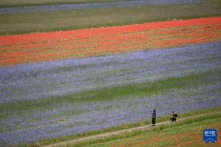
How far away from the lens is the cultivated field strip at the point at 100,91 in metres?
27.5

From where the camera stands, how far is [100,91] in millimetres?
32531

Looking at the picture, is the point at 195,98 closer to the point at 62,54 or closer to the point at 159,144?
the point at 159,144

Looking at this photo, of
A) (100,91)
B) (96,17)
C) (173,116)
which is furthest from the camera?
(96,17)

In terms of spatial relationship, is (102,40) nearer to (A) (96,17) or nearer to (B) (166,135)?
(A) (96,17)

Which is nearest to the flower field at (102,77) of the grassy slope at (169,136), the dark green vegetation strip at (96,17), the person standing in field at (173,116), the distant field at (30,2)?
the grassy slope at (169,136)

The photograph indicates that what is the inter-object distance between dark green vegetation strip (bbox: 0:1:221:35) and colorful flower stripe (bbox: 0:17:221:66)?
2130 mm

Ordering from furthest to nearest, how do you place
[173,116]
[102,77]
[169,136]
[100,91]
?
1. [102,77]
2. [100,91]
3. [173,116]
4. [169,136]

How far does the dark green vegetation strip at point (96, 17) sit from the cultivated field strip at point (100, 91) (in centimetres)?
1108

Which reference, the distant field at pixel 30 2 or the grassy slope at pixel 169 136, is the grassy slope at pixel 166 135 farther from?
the distant field at pixel 30 2

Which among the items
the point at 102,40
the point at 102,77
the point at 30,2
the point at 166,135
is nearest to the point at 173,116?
the point at 166,135

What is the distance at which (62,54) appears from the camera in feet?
133

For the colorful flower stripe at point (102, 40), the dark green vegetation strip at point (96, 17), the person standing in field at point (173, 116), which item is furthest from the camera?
the dark green vegetation strip at point (96, 17)

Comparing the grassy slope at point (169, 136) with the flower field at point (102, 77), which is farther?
the flower field at point (102, 77)

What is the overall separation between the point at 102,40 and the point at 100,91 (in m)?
13.1
